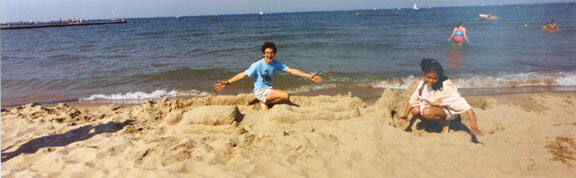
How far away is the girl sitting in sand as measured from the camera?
328 cm

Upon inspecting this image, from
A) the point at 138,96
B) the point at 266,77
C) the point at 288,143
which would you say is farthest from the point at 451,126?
the point at 138,96

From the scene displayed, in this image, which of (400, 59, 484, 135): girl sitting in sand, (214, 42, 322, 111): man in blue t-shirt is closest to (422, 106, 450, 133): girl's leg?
(400, 59, 484, 135): girl sitting in sand

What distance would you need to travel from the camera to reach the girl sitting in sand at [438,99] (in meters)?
3.28

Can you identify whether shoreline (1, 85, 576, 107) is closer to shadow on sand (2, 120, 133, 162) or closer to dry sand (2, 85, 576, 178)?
dry sand (2, 85, 576, 178)

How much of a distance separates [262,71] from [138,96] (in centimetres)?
370

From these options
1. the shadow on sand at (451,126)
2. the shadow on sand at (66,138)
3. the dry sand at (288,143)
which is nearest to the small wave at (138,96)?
the dry sand at (288,143)

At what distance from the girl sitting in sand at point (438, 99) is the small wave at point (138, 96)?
4608mm

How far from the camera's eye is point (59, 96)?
6695 mm

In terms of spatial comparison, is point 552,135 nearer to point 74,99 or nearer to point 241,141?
point 241,141

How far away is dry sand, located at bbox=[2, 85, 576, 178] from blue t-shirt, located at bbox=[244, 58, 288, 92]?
41 centimetres

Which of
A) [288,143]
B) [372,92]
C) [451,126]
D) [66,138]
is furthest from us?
[372,92]

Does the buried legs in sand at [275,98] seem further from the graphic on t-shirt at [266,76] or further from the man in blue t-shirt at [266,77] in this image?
the graphic on t-shirt at [266,76]

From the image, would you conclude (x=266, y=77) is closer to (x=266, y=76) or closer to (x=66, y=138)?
(x=266, y=76)

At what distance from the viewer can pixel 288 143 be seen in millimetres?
3074
